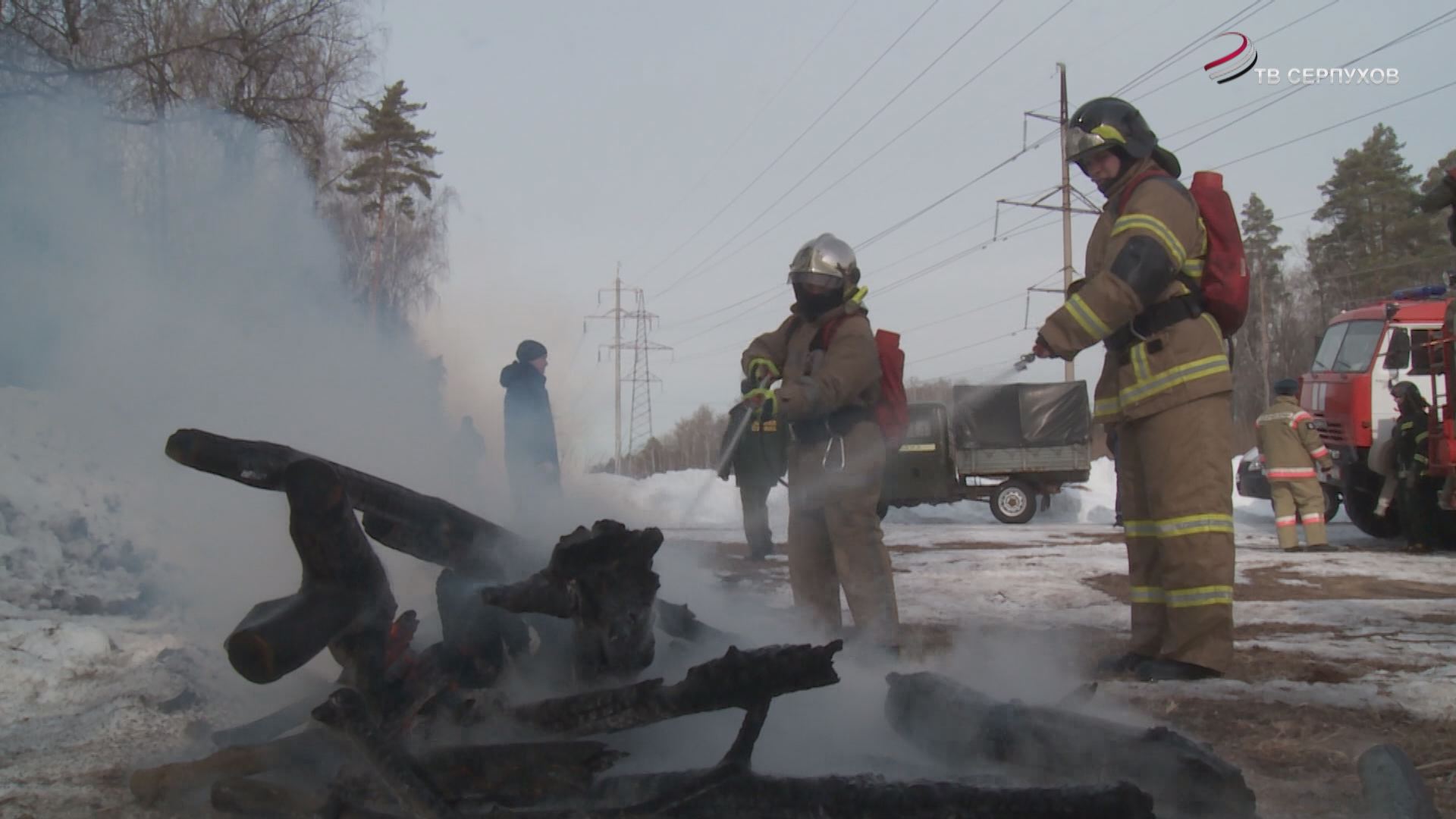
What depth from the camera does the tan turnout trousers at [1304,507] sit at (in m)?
10.6

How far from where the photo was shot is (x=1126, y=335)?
3852 mm

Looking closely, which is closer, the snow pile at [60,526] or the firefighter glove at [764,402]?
the firefighter glove at [764,402]

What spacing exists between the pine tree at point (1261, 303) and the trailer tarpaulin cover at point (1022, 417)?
40185 mm

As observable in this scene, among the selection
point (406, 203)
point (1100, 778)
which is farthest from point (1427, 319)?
point (1100, 778)

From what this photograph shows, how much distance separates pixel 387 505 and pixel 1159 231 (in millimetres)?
2861

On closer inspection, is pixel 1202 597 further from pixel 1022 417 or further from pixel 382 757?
pixel 1022 417

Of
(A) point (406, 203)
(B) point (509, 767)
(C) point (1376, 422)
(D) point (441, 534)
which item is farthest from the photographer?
(C) point (1376, 422)

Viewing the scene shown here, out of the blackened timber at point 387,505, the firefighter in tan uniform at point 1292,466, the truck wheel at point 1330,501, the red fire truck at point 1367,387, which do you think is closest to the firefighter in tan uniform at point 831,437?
the blackened timber at point 387,505

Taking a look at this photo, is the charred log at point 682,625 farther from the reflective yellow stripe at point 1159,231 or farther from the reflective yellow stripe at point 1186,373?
the reflective yellow stripe at point 1159,231

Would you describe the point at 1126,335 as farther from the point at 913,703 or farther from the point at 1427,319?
the point at 1427,319

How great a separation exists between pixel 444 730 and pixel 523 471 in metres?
5.09

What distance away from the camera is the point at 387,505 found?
2.73 metres

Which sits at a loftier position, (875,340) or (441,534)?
(875,340)

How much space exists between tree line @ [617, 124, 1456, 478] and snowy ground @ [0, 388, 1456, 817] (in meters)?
33.6
